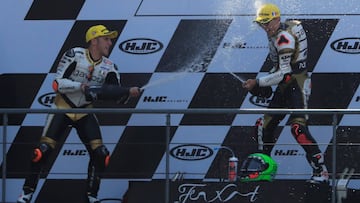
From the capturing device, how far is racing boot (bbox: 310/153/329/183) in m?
4.94

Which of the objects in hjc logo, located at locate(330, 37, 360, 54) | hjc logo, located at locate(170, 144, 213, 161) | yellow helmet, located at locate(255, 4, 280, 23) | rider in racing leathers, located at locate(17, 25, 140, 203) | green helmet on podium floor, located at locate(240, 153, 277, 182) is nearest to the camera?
green helmet on podium floor, located at locate(240, 153, 277, 182)

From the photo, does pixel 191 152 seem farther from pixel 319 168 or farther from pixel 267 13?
pixel 267 13

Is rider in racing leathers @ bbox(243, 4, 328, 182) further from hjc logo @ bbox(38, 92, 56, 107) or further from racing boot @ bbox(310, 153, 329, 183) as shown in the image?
hjc logo @ bbox(38, 92, 56, 107)

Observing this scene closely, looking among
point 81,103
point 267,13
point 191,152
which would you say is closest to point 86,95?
point 81,103

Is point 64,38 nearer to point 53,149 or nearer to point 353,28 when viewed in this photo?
point 53,149

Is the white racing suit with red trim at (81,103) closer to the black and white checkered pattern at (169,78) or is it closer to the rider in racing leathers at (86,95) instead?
the rider in racing leathers at (86,95)

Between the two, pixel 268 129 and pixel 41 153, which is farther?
pixel 268 129

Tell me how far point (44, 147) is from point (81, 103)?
0.40m

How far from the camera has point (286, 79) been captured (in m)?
5.12

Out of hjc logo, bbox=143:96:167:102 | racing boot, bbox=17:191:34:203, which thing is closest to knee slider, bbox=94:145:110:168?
racing boot, bbox=17:191:34:203

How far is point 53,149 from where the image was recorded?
518 centimetres

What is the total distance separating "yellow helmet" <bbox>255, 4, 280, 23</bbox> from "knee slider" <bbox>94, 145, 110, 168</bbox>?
1.37 m

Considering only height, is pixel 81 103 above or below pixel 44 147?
above

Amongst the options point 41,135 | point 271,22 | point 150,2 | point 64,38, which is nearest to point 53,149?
point 41,135
